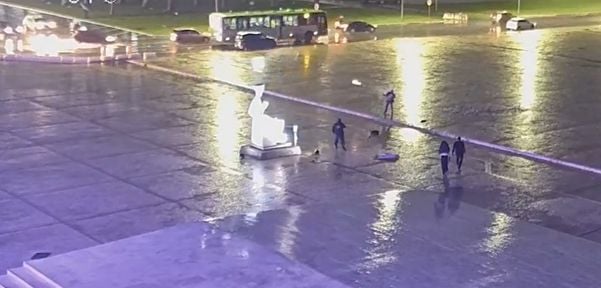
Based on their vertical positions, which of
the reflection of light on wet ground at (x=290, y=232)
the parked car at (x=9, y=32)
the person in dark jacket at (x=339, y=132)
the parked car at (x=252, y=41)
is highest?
the parked car at (x=9, y=32)

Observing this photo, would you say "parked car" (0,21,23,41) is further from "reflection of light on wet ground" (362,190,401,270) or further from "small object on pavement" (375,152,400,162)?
"reflection of light on wet ground" (362,190,401,270)

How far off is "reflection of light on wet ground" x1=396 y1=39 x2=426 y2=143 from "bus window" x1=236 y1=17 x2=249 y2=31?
8394mm

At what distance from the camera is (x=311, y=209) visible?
23.6 m

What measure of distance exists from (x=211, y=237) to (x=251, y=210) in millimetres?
3599

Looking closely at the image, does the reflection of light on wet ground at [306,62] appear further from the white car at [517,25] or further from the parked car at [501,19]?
the parked car at [501,19]

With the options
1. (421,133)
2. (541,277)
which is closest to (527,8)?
(421,133)

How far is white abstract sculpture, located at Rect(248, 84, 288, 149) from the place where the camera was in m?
29.1

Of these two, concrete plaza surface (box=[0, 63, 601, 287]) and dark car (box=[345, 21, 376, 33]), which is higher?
dark car (box=[345, 21, 376, 33])

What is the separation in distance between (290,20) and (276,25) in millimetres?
889

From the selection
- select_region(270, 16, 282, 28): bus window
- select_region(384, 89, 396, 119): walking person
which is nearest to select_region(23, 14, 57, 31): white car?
select_region(270, 16, 282, 28): bus window

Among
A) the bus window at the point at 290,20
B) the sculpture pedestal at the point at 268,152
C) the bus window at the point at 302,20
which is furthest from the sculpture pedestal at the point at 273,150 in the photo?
the bus window at the point at 302,20

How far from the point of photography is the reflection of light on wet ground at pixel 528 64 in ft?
134

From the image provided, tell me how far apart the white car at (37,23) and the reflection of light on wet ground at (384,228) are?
38354mm

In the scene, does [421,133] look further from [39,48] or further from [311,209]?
[39,48]
